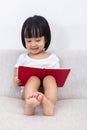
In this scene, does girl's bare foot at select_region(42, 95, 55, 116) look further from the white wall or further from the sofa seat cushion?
the white wall

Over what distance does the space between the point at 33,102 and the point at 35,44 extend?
1.44ft

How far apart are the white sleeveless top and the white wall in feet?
0.71

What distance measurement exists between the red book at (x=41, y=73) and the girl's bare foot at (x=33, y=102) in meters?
0.22

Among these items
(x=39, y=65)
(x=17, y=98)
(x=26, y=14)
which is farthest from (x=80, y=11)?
(x=17, y=98)

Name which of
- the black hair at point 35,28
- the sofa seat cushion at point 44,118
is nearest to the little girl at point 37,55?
the black hair at point 35,28

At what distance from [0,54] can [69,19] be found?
52cm

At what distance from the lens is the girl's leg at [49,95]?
1392 millimetres

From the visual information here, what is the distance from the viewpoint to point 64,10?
189cm

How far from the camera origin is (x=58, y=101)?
5.44ft

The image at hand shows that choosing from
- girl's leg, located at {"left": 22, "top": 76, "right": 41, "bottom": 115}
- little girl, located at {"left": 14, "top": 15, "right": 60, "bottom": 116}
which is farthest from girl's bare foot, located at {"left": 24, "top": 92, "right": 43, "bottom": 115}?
little girl, located at {"left": 14, "top": 15, "right": 60, "bottom": 116}

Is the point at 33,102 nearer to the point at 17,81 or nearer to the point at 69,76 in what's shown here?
the point at 17,81

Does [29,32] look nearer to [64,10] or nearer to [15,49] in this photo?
[15,49]

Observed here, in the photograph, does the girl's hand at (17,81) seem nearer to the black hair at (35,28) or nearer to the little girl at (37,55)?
the little girl at (37,55)

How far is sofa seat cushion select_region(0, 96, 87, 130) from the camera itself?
1256 mm
